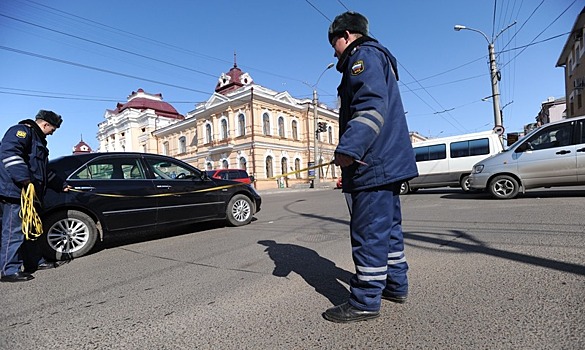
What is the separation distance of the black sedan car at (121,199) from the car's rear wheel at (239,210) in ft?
0.11

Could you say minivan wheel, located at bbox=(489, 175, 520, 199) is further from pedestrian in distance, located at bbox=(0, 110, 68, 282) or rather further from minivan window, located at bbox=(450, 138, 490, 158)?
pedestrian in distance, located at bbox=(0, 110, 68, 282)

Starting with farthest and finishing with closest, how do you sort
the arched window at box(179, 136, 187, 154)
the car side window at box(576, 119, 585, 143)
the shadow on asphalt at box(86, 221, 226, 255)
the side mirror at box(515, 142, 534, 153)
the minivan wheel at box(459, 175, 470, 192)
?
the arched window at box(179, 136, 187, 154), the minivan wheel at box(459, 175, 470, 192), the side mirror at box(515, 142, 534, 153), the car side window at box(576, 119, 585, 143), the shadow on asphalt at box(86, 221, 226, 255)

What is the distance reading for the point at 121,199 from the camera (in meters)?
4.79

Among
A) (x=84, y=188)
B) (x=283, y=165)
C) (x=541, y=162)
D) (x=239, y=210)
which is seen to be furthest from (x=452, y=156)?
(x=283, y=165)

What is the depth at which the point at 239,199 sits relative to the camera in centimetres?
648

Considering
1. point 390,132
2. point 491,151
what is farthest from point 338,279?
point 491,151

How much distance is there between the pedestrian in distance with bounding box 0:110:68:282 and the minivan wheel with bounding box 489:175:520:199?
9.23 m

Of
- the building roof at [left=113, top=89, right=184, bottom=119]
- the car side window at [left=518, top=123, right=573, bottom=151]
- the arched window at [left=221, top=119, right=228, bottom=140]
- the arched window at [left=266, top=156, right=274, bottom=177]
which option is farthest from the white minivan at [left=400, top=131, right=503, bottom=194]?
the building roof at [left=113, top=89, right=184, bottom=119]

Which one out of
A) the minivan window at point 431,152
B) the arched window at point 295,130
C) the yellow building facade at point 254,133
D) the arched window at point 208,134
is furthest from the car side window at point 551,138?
the arched window at point 208,134

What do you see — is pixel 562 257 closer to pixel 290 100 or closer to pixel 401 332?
pixel 401 332

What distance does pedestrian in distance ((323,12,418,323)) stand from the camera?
1988 millimetres

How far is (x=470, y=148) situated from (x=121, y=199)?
10753 millimetres

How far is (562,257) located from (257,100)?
1183 inches

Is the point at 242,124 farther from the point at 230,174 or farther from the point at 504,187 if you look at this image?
the point at 504,187
